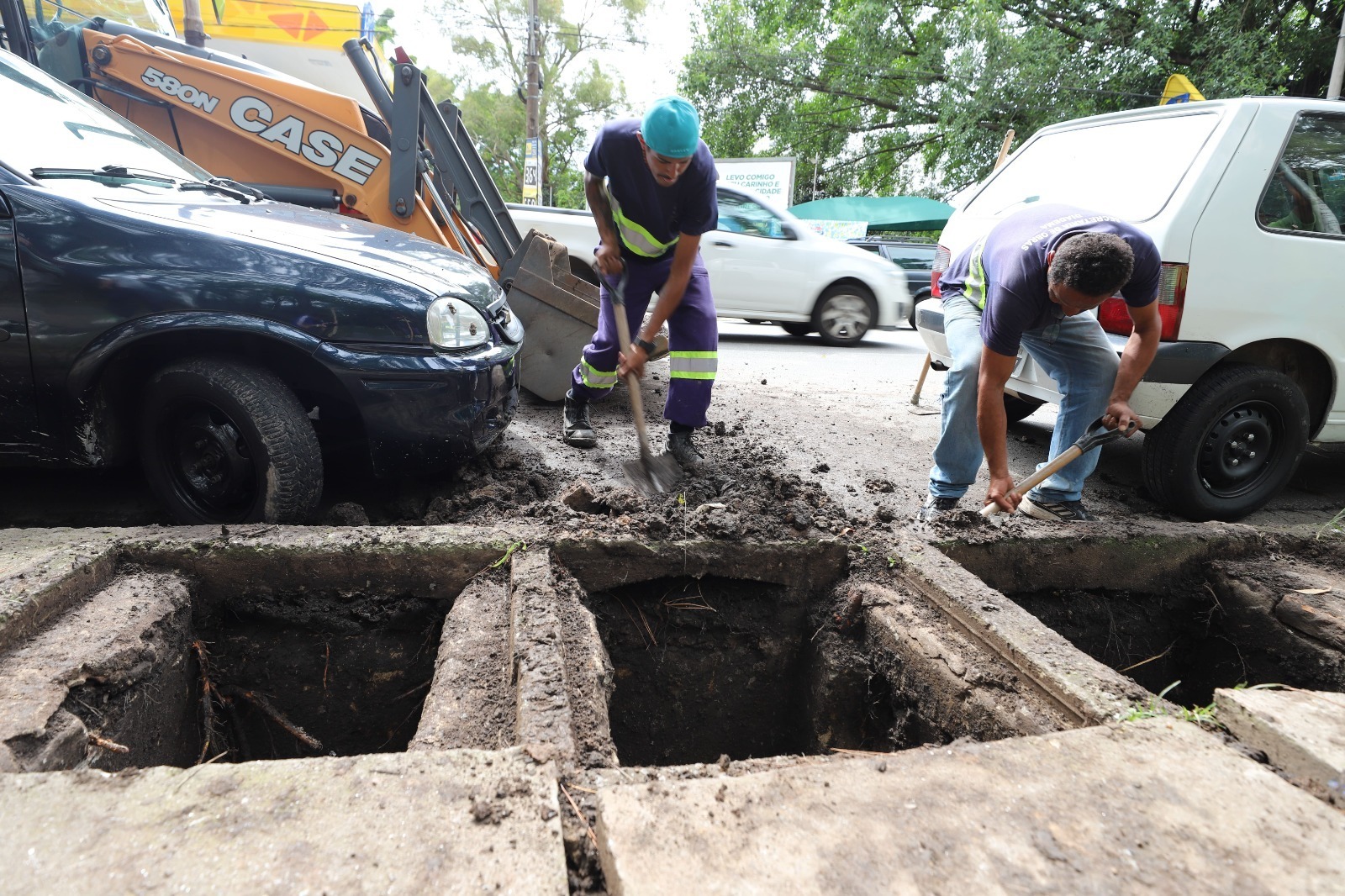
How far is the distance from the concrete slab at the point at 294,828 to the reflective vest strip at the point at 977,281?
276cm

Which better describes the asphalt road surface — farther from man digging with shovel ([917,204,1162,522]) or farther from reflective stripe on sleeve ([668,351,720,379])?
reflective stripe on sleeve ([668,351,720,379])

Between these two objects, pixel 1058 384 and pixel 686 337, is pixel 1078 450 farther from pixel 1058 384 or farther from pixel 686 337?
pixel 686 337

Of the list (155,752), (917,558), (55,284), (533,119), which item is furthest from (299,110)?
(533,119)

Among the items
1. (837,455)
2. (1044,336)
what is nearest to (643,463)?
(837,455)

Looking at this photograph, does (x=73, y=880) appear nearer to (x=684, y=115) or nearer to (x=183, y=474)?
(x=183, y=474)

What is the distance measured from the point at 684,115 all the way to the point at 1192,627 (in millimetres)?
2724

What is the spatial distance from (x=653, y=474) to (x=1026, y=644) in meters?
1.81

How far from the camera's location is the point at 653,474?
11.0 ft

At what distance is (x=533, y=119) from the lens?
751 inches

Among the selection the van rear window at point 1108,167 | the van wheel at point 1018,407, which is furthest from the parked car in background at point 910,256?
the van rear window at point 1108,167

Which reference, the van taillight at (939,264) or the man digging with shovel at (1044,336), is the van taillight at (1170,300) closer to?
the man digging with shovel at (1044,336)

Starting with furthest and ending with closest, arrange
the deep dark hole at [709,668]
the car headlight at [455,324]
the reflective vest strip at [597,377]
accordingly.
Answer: the reflective vest strip at [597,377] < the car headlight at [455,324] < the deep dark hole at [709,668]

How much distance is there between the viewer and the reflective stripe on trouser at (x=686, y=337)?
3.62 m

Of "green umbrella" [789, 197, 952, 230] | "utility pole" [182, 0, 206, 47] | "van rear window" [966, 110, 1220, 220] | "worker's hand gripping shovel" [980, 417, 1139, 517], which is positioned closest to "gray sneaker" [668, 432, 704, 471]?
"worker's hand gripping shovel" [980, 417, 1139, 517]
